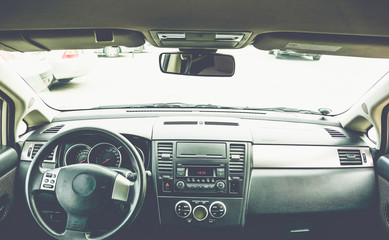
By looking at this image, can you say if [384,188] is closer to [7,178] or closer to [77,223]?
[77,223]

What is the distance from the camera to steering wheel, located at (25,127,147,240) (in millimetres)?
1959

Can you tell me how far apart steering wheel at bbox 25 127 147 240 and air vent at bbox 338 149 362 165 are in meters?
1.93

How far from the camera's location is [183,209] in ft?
8.62

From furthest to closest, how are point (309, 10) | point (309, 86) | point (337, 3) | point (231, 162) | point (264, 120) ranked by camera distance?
point (309, 86) < point (264, 120) < point (231, 162) < point (309, 10) < point (337, 3)

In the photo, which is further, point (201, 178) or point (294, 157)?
point (294, 157)

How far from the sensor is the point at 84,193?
1.97m

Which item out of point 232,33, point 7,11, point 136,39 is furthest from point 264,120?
point 7,11

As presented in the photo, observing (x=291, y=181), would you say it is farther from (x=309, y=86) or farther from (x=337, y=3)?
(x=309, y=86)

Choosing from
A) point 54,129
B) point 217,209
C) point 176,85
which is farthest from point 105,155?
point 176,85

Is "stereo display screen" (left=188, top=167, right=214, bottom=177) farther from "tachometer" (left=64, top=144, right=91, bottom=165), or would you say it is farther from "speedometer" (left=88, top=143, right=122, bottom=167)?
"tachometer" (left=64, top=144, right=91, bottom=165)

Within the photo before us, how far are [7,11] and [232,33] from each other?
1.43 meters

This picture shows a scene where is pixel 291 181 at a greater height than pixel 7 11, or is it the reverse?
pixel 7 11

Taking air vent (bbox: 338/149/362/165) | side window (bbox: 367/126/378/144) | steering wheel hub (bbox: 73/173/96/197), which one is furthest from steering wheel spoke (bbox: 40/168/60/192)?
side window (bbox: 367/126/378/144)

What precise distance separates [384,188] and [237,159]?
1.40 metres
